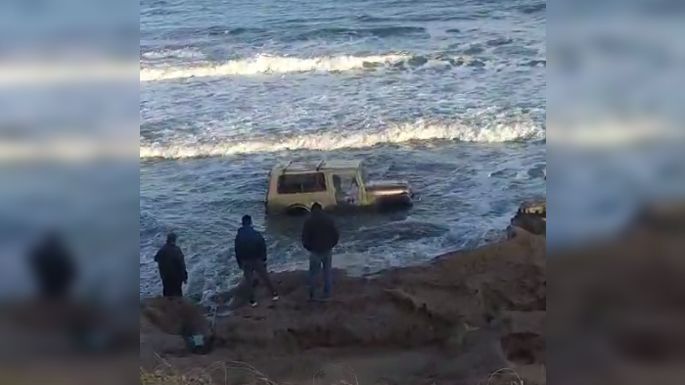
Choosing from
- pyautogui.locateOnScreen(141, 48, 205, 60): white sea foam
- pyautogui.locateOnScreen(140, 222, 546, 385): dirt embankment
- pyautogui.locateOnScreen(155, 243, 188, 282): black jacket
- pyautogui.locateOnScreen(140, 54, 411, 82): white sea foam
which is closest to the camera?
pyautogui.locateOnScreen(140, 222, 546, 385): dirt embankment

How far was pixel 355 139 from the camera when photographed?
5.03 metres

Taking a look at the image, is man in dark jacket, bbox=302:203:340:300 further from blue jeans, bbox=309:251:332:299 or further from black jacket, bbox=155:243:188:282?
black jacket, bbox=155:243:188:282

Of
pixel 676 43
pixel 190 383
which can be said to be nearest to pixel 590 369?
pixel 676 43

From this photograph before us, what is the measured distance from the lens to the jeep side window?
462 cm

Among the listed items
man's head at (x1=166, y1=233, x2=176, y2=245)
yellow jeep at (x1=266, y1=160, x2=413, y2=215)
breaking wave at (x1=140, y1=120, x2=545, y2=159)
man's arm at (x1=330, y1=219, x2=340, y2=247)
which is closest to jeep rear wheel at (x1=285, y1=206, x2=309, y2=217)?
yellow jeep at (x1=266, y1=160, x2=413, y2=215)

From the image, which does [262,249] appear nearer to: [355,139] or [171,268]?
[171,268]

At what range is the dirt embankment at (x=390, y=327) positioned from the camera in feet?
13.0

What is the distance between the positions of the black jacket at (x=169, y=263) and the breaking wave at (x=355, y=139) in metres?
0.76

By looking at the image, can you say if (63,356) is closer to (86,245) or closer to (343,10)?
(86,245)

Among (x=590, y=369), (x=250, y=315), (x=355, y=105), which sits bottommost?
(x=250, y=315)

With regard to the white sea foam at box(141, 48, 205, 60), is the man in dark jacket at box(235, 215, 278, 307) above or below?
below

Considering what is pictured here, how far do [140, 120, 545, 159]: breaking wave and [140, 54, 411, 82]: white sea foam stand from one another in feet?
1.49

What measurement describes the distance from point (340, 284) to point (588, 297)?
2.50 m

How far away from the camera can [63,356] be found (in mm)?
2242
